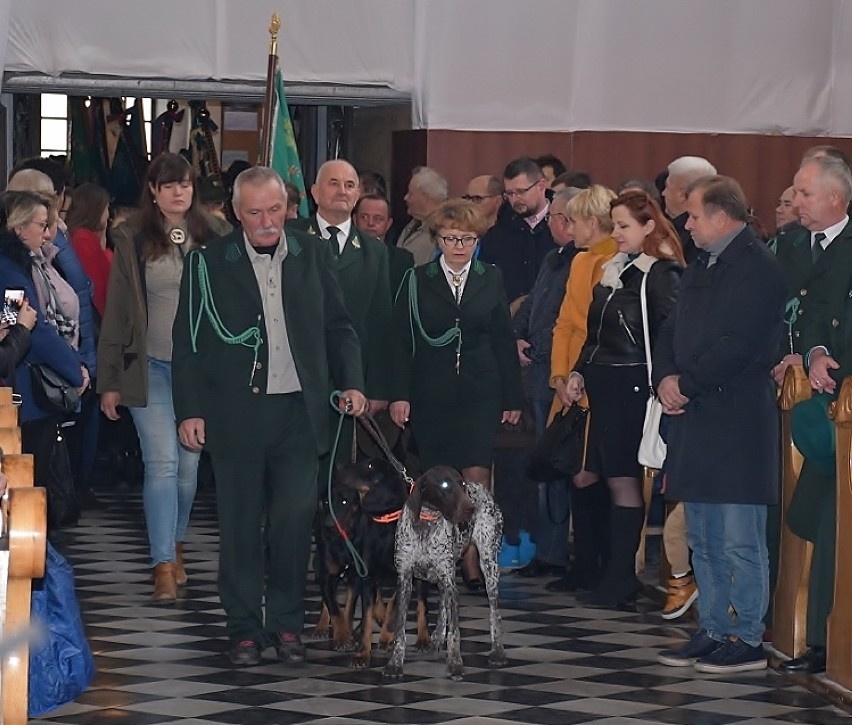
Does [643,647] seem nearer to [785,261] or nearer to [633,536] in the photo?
[633,536]

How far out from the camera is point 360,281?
8219 millimetres

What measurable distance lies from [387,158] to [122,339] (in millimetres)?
4687

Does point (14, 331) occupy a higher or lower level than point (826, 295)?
lower

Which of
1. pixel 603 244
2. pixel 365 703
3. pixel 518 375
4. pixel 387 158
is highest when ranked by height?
pixel 387 158

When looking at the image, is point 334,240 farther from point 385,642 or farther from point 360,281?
point 385,642

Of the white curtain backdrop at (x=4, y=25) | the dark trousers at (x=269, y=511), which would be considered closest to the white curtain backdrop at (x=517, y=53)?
the white curtain backdrop at (x=4, y=25)

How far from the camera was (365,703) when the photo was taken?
6219mm

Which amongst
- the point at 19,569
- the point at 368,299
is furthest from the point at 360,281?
the point at 19,569

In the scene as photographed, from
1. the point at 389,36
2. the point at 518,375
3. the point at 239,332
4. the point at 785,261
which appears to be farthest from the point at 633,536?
the point at 389,36

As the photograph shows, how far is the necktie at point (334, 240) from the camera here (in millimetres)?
8156

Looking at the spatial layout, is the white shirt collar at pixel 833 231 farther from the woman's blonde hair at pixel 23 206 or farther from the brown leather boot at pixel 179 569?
the woman's blonde hair at pixel 23 206

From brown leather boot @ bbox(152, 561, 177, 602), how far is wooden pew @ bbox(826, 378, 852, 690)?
10.0ft

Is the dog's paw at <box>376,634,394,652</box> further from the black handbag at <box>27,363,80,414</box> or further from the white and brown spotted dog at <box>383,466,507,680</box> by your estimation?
the black handbag at <box>27,363,80,414</box>

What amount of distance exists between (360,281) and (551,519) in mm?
1640
